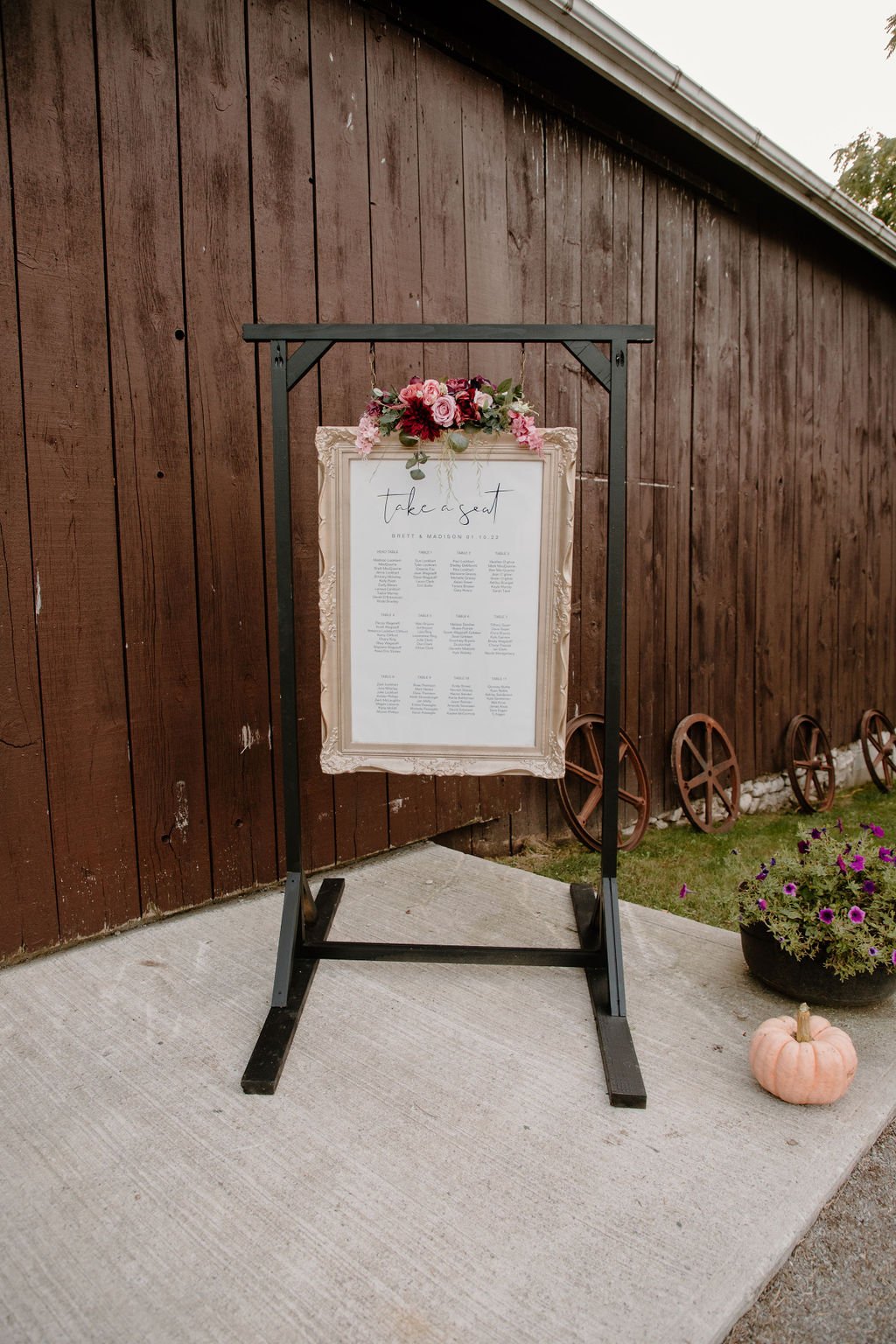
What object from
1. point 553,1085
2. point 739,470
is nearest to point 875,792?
point 739,470

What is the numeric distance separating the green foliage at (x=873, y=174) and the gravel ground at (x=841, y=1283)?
15537mm

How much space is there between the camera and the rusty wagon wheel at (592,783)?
4.08 metres

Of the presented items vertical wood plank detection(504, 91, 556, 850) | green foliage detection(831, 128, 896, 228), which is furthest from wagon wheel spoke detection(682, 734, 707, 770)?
green foliage detection(831, 128, 896, 228)

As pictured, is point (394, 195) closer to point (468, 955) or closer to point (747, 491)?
point (468, 955)

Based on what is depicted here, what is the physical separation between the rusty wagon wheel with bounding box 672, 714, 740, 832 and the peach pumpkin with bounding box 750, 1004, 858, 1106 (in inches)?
113

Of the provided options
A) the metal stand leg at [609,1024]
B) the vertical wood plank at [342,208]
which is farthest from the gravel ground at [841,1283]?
the vertical wood plank at [342,208]

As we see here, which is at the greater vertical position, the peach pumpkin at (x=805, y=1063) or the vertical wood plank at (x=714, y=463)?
the vertical wood plank at (x=714, y=463)

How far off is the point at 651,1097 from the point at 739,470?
13.8 feet

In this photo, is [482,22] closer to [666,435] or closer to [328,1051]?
[666,435]

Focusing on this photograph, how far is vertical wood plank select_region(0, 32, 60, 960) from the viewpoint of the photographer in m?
2.30

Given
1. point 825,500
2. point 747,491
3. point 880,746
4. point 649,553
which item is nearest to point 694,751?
point 649,553

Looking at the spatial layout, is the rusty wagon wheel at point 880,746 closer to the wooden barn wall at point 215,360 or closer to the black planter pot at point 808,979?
the wooden barn wall at point 215,360

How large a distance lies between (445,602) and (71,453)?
1227mm

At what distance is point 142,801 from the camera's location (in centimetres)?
266
